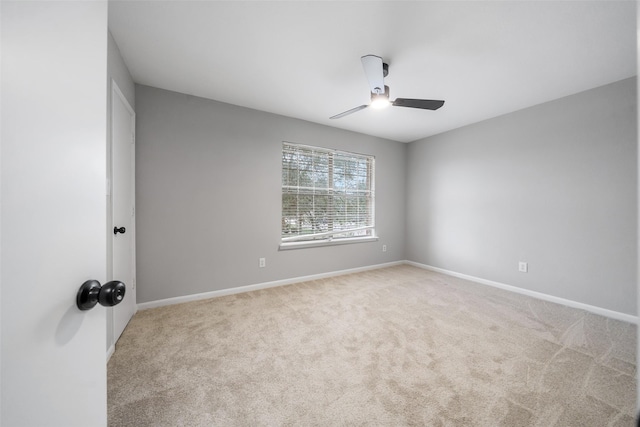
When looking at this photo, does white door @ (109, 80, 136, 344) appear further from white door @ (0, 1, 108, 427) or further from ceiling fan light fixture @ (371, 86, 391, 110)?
ceiling fan light fixture @ (371, 86, 391, 110)

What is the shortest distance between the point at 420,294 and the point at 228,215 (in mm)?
2730

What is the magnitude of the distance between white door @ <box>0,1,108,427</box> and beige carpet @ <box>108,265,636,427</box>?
1.06 meters

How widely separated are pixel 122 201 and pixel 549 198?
476 cm

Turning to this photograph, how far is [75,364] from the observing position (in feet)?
1.71

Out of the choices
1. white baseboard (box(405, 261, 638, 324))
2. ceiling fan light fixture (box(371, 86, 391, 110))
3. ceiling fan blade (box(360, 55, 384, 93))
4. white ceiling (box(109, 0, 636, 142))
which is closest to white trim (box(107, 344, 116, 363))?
white ceiling (box(109, 0, 636, 142))

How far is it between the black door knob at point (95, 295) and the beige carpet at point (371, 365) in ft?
3.79

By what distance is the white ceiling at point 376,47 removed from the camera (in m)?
1.66

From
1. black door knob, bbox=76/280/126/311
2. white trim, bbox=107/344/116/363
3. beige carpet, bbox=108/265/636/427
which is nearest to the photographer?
black door knob, bbox=76/280/126/311

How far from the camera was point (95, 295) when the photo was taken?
55cm

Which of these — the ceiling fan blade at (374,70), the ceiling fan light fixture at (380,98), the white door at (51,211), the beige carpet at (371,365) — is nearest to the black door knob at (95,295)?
the white door at (51,211)

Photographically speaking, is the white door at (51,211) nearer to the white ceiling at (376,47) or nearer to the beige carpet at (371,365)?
the beige carpet at (371,365)

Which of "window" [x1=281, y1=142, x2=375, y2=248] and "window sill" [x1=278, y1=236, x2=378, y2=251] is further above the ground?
"window" [x1=281, y1=142, x2=375, y2=248]

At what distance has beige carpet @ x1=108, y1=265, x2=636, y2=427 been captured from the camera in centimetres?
134

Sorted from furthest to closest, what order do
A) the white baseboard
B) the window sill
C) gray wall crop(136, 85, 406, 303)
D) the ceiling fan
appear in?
the window sill < gray wall crop(136, 85, 406, 303) < the white baseboard < the ceiling fan
